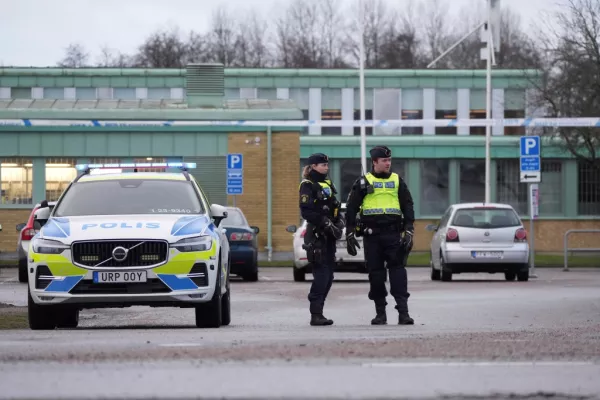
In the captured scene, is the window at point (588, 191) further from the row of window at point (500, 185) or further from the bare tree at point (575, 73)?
the bare tree at point (575, 73)

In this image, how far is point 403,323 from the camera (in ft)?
49.5

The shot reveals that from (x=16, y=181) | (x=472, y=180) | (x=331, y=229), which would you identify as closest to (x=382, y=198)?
(x=331, y=229)

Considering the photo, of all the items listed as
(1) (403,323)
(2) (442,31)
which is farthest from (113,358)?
(2) (442,31)

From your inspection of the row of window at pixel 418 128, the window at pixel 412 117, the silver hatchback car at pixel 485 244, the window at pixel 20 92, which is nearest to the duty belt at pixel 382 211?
the silver hatchback car at pixel 485 244

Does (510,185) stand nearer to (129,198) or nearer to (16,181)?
(16,181)

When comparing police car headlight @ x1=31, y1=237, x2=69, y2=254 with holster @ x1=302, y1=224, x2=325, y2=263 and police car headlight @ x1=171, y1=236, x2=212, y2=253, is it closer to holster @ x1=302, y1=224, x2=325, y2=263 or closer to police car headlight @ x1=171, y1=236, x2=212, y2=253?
police car headlight @ x1=171, y1=236, x2=212, y2=253

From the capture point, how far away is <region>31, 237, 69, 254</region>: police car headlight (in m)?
13.9

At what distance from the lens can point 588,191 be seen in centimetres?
5719

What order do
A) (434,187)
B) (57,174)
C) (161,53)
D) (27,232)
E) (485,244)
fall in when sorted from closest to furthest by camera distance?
(27,232)
(485,244)
(57,174)
(434,187)
(161,53)

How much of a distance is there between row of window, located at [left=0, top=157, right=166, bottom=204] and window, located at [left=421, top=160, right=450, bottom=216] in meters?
14.9

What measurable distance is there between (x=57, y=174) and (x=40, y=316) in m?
31.1

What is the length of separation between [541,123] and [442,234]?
10.5m

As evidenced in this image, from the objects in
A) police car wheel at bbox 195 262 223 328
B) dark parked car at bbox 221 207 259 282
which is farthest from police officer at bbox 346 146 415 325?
dark parked car at bbox 221 207 259 282

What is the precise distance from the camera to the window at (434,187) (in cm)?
5653
